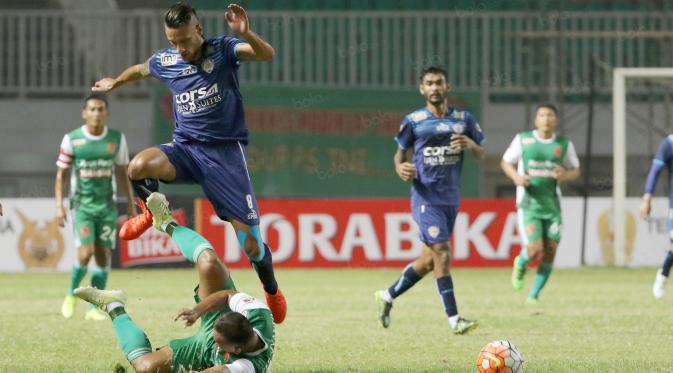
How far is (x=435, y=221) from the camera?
1130 cm

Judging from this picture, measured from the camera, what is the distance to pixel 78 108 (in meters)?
24.3

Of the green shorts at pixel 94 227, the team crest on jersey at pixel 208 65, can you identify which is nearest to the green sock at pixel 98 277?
the green shorts at pixel 94 227

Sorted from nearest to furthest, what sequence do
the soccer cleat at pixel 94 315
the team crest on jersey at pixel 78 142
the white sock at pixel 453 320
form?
the white sock at pixel 453 320, the soccer cleat at pixel 94 315, the team crest on jersey at pixel 78 142

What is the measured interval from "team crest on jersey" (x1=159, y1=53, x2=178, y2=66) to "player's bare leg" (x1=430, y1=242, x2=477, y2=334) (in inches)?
131

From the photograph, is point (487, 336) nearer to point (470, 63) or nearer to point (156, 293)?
point (156, 293)

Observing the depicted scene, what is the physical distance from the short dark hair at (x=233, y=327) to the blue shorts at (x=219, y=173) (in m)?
2.18

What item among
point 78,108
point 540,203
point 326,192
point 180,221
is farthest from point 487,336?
point 78,108

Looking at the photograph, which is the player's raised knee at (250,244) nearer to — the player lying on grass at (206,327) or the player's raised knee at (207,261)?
the player lying on grass at (206,327)

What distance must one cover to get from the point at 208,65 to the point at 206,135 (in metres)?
0.47

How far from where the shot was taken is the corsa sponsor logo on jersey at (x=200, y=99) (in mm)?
8594

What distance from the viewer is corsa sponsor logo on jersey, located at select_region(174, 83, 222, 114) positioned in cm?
859

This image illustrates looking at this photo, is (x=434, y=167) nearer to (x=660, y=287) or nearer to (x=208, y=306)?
(x=660, y=287)

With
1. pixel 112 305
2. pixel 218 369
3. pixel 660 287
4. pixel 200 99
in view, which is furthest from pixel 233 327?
pixel 660 287

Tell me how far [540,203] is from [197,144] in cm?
705
